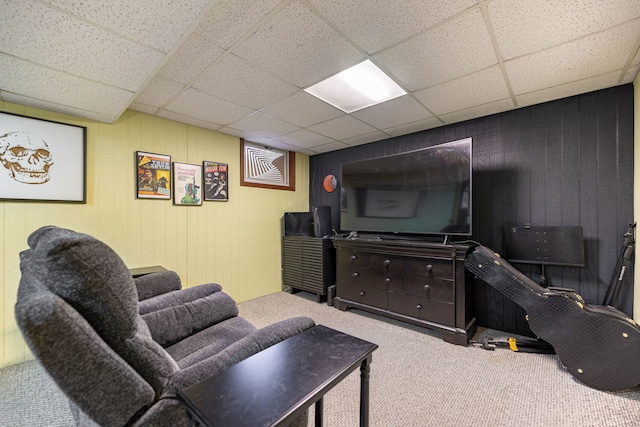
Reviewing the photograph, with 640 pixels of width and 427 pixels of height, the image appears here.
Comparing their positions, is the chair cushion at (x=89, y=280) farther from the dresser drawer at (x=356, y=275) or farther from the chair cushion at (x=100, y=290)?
the dresser drawer at (x=356, y=275)

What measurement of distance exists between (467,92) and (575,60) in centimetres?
69

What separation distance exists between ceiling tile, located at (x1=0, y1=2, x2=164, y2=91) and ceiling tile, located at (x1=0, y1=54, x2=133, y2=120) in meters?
0.12

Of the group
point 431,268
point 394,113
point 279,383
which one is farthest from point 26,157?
point 431,268

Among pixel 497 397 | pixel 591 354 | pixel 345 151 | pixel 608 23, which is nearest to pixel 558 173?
pixel 608 23

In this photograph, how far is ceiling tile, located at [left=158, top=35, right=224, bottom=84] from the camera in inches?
65.8

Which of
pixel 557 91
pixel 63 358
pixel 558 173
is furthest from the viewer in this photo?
pixel 558 173

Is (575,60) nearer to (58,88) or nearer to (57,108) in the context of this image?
(58,88)

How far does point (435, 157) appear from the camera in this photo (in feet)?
9.20

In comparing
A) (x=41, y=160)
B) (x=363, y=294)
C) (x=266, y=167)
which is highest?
(x=266, y=167)

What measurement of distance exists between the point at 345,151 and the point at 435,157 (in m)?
1.64

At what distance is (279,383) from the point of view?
2.74 ft

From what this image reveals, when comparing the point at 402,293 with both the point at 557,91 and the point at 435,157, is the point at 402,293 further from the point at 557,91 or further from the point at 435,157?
the point at 557,91

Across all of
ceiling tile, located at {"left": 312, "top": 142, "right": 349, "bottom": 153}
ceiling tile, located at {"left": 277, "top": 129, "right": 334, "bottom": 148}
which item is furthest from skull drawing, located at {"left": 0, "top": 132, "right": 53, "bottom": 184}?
ceiling tile, located at {"left": 312, "top": 142, "right": 349, "bottom": 153}

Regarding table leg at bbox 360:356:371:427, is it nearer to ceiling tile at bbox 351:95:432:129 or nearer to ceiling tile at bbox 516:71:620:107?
ceiling tile at bbox 351:95:432:129
